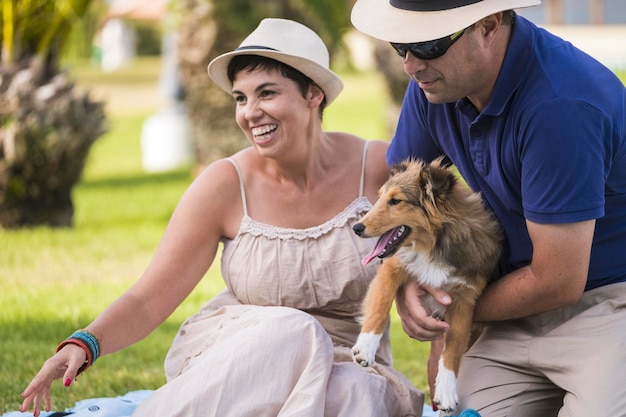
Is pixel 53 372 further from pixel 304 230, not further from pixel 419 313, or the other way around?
pixel 419 313

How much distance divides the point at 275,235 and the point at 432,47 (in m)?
1.23

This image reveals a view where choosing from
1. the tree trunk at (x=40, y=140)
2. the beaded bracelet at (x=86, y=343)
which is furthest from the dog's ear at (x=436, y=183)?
the tree trunk at (x=40, y=140)

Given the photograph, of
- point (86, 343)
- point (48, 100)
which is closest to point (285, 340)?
point (86, 343)

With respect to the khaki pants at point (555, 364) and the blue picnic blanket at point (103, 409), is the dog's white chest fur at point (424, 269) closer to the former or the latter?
the khaki pants at point (555, 364)

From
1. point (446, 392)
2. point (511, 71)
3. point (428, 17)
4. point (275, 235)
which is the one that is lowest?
point (446, 392)

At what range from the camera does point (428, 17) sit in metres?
3.64

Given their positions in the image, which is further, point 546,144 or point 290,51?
point 290,51

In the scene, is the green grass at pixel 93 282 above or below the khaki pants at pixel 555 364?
below

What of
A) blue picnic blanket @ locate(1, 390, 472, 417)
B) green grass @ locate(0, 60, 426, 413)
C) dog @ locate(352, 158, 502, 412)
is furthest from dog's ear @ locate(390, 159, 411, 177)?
green grass @ locate(0, 60, 426, 413)

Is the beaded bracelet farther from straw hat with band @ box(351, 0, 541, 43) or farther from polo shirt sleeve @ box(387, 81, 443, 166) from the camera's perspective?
straw hat with band @ box(351, 0, 541, 43)

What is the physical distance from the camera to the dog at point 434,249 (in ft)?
12.5

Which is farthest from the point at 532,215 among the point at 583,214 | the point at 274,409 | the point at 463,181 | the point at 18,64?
the point at 18,64

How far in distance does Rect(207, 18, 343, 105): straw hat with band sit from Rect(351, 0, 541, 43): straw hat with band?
61 cm

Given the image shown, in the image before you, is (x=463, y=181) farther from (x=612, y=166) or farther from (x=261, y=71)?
(x=261, y=71)
